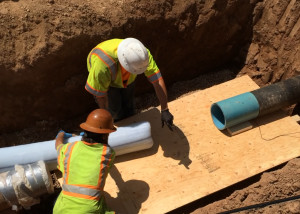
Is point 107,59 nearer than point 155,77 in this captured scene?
Yes

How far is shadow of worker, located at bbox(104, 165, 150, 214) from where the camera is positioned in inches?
159

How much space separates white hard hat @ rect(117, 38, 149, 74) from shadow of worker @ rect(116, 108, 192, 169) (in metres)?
1.28

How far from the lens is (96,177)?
10.9 feet

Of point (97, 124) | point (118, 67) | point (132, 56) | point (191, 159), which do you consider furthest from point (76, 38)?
point (191, 159)

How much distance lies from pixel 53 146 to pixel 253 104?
2.90 meters

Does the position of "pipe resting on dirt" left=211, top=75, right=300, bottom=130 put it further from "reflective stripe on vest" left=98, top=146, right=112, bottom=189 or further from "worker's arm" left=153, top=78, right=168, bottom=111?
"reflective stripe on vest" left=98, top=146, right=112, bottom=189

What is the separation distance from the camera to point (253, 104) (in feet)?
15.2

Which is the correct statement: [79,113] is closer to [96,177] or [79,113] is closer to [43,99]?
[43,99]

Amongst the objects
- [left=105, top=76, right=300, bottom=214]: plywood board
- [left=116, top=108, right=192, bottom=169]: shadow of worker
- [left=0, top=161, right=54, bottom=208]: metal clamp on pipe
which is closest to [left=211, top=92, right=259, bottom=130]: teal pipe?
[left=105, top=76, right=300, bottom=214]: plywood board

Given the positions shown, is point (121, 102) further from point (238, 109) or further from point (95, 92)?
point (238, 109)

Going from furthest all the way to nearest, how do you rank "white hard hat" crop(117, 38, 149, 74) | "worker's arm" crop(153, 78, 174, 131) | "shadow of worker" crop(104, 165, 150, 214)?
"worker's arm" crop(153, 78, 174, 131) < "shadow of worker" crop(104, 165, 150, 214) < "white hard hat" crop(117, 38, 149, 74)

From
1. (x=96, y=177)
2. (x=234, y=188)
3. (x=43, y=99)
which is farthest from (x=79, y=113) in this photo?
(x=234, y=188)

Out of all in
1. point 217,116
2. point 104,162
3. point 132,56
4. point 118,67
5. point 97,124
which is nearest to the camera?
point 97,124

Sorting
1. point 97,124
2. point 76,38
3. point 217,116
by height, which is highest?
point 76,38
